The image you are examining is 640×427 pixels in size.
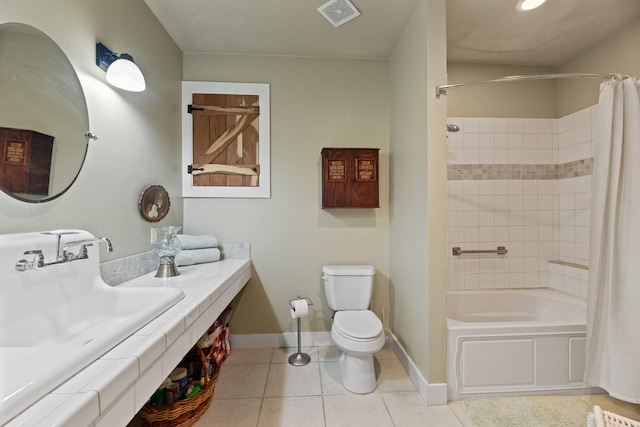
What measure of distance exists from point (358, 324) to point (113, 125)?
6.34 ft

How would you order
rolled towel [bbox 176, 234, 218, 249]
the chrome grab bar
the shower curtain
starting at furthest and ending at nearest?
the chrome grab bar < rolled towel [bbox 176, 234, 218, 249] < the shower curtain

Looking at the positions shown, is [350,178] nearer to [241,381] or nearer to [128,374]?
[241,381]

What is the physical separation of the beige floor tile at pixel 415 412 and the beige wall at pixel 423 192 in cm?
16

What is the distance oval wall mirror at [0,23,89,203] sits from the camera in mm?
1001

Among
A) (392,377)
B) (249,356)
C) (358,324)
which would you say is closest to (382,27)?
(358,324)

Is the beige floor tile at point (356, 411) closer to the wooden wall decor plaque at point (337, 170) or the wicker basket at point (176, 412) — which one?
the wicker basket at point (176, 412)

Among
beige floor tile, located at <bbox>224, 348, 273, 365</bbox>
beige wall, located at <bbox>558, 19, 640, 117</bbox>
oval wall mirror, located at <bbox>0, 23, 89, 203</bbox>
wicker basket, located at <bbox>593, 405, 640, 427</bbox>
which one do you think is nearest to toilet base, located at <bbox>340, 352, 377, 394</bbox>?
beige floor tile, located at <bbox>224, 348, 273, 365</bbox>

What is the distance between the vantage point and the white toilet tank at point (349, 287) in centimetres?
223

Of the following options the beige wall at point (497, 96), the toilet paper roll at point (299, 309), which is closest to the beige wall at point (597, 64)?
the beige wall at point (497, 96)

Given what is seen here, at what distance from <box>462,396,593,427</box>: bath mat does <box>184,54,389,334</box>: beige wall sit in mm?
1109

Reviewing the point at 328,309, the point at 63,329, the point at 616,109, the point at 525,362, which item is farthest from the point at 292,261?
the point at 616,109

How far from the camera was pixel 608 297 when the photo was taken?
159 centimetres

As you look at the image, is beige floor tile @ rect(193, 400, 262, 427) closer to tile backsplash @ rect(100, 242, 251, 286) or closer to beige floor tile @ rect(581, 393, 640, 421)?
tile backsplash @ rect(100, 242, 251, 286)

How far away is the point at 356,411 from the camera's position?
165cm
